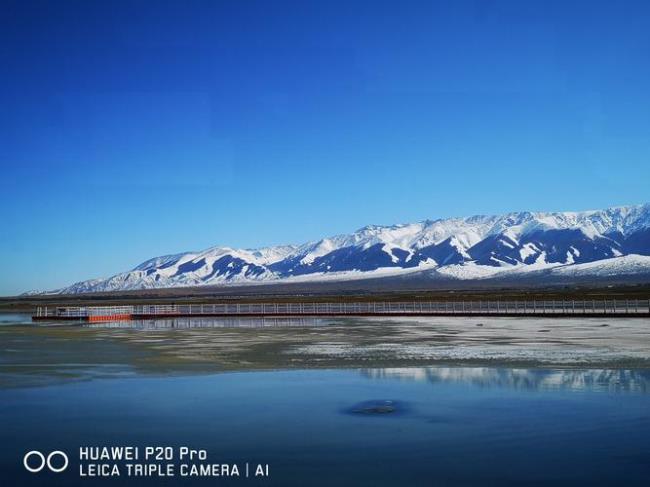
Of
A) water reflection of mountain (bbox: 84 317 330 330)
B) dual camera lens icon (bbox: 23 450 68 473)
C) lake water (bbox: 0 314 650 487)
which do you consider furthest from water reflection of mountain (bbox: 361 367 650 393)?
water reflection of mountain (bbox: 84 317 330 330)

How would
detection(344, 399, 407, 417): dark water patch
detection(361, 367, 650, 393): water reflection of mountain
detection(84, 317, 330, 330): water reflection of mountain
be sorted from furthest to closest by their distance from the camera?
detection(84, 317, 330, 330): water reflection of mountain
detection(361, 367, 650, 393): water reflection of mountain
detection(344, 399, 407, 417): dark water patch

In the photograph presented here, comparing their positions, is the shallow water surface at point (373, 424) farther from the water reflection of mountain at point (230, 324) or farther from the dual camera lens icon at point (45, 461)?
the water reflection of mountain at point (230, 324)

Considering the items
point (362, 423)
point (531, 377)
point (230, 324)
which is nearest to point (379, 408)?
point (362, 423)

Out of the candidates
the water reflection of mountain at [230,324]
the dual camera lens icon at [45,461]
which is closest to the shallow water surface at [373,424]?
the dual camera lens icon at [45,461]

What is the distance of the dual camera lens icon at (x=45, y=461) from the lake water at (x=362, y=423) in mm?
170

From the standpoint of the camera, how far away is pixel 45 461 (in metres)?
11.1

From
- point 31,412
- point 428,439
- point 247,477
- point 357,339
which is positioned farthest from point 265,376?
point 357,339

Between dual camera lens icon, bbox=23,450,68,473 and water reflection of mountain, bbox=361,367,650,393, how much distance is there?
34.4 feet

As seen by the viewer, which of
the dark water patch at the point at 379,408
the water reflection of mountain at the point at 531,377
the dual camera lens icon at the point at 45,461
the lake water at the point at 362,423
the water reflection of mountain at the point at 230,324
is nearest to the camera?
the lake water at the point at 362,423

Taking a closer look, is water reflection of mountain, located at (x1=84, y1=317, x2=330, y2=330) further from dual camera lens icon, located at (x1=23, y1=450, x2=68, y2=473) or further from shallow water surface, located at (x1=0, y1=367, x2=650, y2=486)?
dual camera lens icon, located at (x1=23, y1=450, x2=68, y2=473)

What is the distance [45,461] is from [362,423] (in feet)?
19.2

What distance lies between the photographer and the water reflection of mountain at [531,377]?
56.9ft

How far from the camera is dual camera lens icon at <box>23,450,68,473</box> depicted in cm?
1077

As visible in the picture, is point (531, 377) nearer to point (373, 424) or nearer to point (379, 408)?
point (379, 408)
